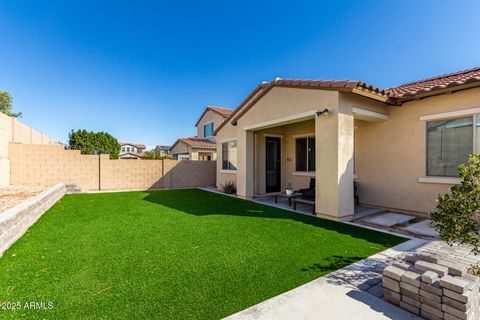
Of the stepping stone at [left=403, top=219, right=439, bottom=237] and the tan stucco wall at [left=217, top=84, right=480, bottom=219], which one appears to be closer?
the stepping stone at [left=403, top=219, right=439, bottom=237]

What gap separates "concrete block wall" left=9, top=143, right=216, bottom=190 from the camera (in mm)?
13180

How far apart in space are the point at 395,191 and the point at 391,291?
247 inches

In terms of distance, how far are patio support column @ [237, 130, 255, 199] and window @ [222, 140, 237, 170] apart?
6.90ft

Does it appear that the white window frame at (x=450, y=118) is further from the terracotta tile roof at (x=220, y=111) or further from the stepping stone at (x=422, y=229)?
the terracotta tile roof at (x=220, y=111)

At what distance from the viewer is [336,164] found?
7.03m

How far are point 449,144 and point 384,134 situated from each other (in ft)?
6.14

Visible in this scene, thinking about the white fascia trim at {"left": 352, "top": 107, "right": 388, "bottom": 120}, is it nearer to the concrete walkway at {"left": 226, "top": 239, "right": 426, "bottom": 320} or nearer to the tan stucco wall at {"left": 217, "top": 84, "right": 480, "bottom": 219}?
the tan stucco wall at {"left": 217, "top": 84, "right": 480, "bottom": 219}

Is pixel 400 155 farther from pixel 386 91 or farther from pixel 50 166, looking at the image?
pixel 50 166

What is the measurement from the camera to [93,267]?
13.3ft

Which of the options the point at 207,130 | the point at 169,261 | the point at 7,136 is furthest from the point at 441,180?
the point at 207,130

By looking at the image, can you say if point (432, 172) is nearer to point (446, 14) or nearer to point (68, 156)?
point (446, 14)

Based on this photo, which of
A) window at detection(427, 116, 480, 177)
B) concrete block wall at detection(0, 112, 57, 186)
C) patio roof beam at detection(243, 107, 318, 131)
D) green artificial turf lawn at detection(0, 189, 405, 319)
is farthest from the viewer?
concrete block wall at detection(0, 112, 57, 186)

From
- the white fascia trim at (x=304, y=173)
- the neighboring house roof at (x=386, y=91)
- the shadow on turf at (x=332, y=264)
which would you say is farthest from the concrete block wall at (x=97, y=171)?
the shadow on turf at (x=332, y=264)

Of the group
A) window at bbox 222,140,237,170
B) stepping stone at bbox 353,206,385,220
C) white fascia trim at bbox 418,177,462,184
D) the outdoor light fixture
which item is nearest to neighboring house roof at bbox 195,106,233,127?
window at bbox 222,140,237,170
